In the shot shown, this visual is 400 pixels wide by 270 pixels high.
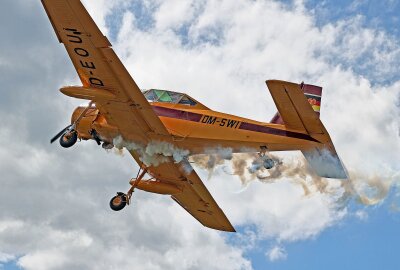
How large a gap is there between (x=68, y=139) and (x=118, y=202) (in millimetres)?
2971

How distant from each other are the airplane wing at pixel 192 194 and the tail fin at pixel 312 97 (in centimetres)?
388

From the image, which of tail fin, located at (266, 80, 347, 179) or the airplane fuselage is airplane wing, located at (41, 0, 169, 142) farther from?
tail fin, located at (266, 80, 347, 179)

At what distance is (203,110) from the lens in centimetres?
2286

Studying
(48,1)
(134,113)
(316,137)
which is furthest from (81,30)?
(316,137)

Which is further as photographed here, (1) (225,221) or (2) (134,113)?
(1) (225,221)

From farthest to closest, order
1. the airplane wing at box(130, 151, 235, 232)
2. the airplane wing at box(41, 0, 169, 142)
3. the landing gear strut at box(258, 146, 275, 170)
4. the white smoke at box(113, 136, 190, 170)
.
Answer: the airplane wing at box(130, 151, 235, 232) < the white smoke at box(113, 136, 190, 170) < the landing gear strut at box(258, 146, 275, 170) < the airplane wing at box(41, 0, 169, 142)

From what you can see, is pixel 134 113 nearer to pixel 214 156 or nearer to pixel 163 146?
pixel 163 146

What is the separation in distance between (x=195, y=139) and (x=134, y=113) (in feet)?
7.11

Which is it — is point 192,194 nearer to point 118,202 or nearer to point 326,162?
point 118,202

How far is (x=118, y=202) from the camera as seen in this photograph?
81.4ft

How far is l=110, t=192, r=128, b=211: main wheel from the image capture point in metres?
24.8

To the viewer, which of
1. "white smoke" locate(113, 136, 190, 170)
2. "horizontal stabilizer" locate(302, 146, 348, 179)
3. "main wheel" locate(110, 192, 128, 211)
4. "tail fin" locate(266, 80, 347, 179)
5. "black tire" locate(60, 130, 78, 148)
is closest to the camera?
"tail fin" locate(266, 80, 347, 179)

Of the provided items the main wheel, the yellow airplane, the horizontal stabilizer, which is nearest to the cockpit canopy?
the yellow airplane

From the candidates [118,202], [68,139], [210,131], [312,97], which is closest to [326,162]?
[312,97]
